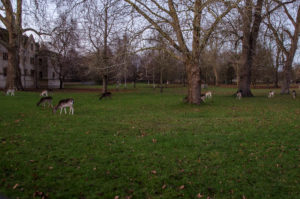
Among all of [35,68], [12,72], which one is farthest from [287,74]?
[35,68]

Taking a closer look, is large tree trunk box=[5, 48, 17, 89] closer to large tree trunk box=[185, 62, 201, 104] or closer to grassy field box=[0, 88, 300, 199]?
large tree trunk box=[185, 62, 201, 104]

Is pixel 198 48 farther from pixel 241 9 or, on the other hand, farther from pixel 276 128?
pixel 276 128

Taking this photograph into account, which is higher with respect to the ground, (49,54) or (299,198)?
(49,54)

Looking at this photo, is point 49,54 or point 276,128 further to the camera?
point 49,54

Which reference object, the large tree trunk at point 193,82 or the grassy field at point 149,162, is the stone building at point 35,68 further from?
the grassy field at point 149,162

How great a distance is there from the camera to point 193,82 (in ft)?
62.4

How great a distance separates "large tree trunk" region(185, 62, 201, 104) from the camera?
18.6 meters

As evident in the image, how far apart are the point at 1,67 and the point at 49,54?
940cm

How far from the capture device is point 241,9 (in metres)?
14.2

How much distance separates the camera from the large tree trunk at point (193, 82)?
18.6m

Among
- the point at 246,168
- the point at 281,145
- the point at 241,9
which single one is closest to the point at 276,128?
the point at 281,145

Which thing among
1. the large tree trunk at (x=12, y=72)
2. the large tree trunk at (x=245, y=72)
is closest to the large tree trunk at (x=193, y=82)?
the large tree trunk at (x=245, y=72)

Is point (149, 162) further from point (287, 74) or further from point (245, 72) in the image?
point (287, 74)

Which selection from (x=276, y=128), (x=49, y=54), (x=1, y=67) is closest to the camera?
(x=276, y=128)
